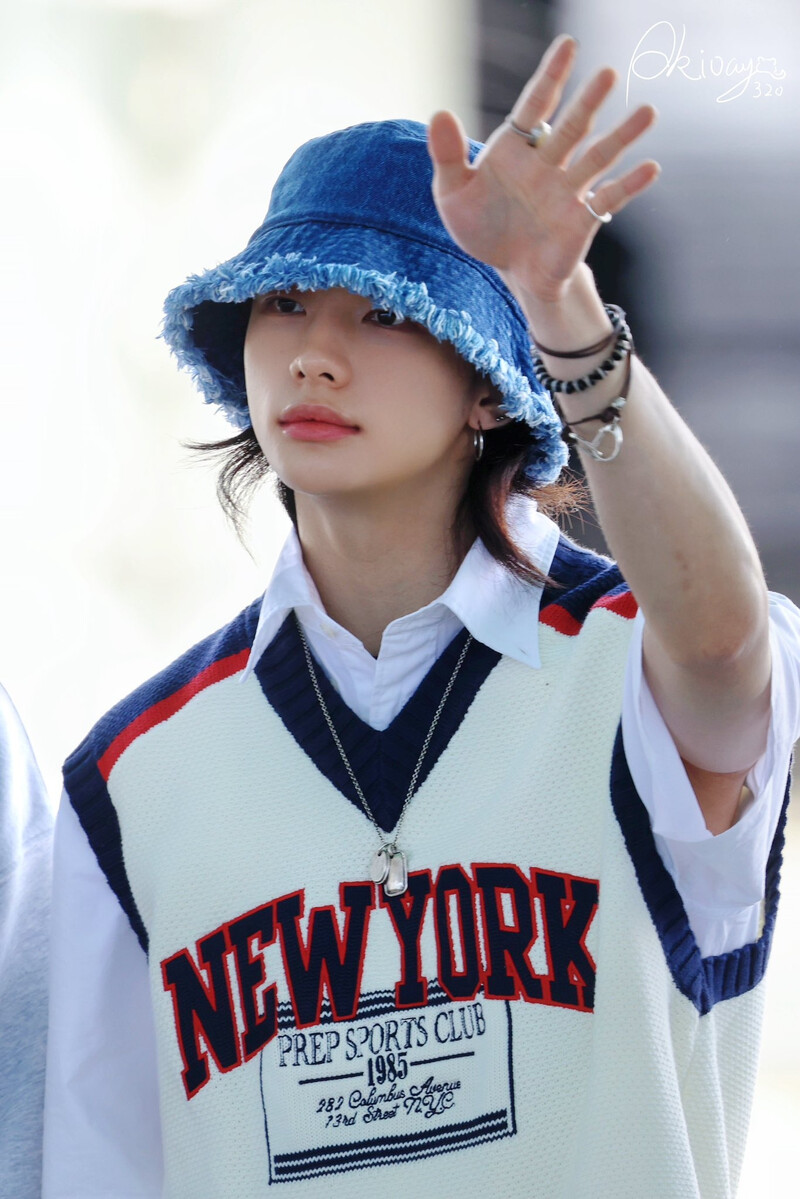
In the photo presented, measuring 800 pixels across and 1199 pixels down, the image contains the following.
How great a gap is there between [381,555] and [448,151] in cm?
55

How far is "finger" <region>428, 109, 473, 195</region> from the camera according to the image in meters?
0.85

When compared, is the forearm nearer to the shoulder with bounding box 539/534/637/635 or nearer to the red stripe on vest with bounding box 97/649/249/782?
the shoulder with bounding box 539/534/637/635

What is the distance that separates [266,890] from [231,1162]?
261 mm

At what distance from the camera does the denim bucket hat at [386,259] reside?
3.91 ft

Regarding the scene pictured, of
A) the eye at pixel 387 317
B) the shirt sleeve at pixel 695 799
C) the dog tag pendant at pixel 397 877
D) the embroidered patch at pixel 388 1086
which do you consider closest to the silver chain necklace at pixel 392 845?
the dog tag pendant at pixel 397 877

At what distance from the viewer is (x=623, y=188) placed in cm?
85

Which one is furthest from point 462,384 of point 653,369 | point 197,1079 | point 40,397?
point 40,397

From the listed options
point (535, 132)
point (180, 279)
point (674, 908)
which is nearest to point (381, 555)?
point (674, 908)

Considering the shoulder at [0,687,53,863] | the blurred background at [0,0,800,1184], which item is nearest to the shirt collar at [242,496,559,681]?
the shoulder at [0,687,53,863]

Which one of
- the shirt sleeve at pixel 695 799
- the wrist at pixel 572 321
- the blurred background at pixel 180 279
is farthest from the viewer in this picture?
the blurred background at pixel 180 279

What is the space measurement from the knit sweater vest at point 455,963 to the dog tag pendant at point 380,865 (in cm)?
1

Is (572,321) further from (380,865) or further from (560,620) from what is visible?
(380,865)

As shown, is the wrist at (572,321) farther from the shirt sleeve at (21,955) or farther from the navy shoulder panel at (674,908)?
the shirt sleeve at (21,955)

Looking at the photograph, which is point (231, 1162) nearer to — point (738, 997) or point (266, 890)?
point (266, 890)
